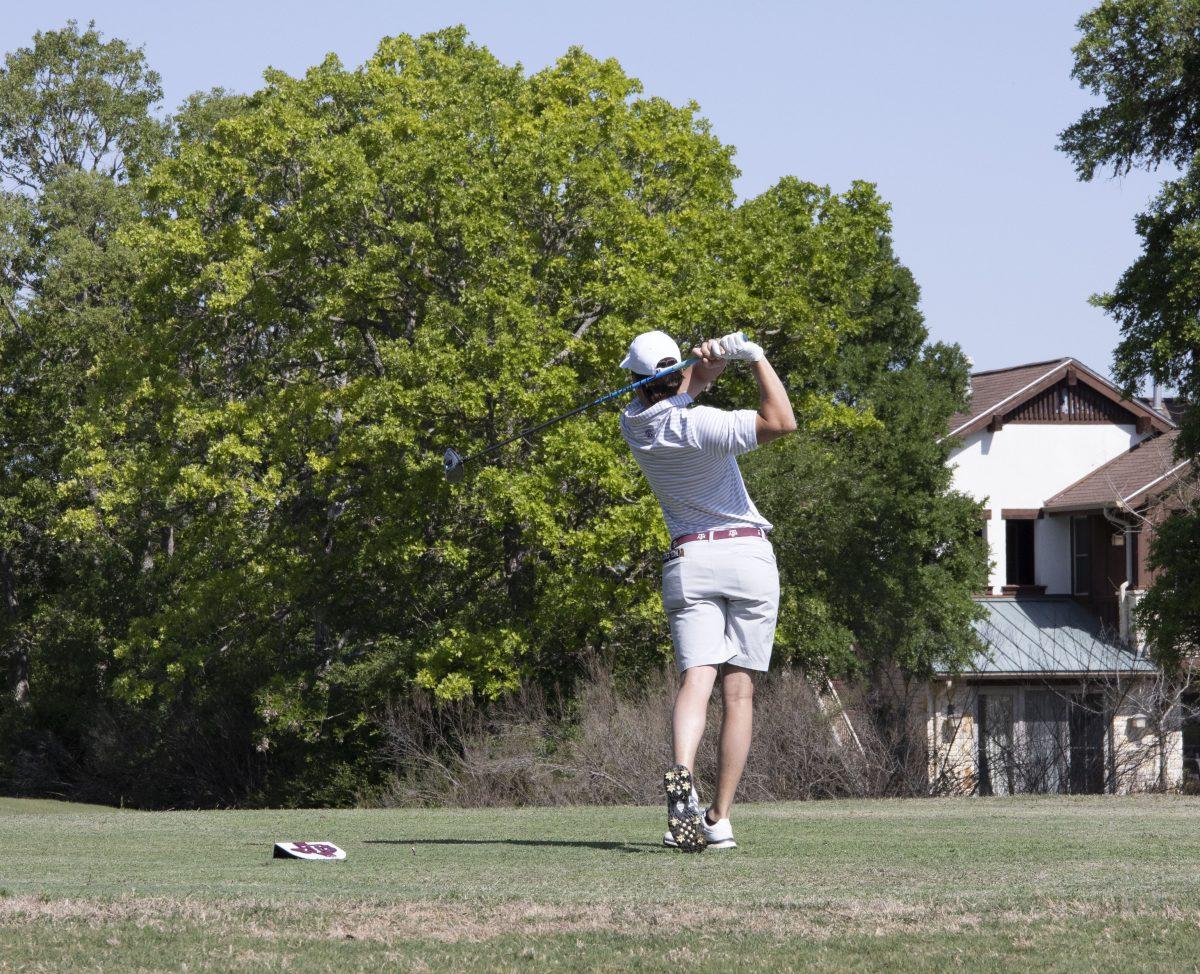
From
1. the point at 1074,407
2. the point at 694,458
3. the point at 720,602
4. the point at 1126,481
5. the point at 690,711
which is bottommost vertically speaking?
the point at 690,711

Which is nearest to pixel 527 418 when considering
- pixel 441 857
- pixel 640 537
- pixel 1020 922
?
pixel 640 537

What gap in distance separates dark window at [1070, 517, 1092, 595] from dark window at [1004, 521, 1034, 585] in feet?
3.38

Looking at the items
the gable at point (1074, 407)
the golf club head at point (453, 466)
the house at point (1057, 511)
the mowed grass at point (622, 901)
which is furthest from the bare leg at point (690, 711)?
the gable at point (1074, 407)

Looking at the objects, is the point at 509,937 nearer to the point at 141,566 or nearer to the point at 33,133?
the point at 141,566

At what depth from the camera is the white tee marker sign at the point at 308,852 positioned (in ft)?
21.4

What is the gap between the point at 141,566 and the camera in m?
41.8

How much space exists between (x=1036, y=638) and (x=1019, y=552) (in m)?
3.53

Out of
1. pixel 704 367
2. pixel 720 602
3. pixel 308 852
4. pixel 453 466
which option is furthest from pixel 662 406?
pixel 453 466

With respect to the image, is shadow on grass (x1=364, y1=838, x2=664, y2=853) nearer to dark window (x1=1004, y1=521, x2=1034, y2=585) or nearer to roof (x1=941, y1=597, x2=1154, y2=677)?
roof (x1=941, y1=597, x2=1154, y2=677)

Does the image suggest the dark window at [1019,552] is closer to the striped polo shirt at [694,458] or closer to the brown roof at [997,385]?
the brown roof at [997,385]

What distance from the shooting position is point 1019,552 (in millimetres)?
45875

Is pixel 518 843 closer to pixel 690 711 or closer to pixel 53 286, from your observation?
pixel 690 711

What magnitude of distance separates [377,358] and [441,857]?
2676 centimetres

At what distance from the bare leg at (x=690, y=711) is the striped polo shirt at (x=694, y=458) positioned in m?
0.56
